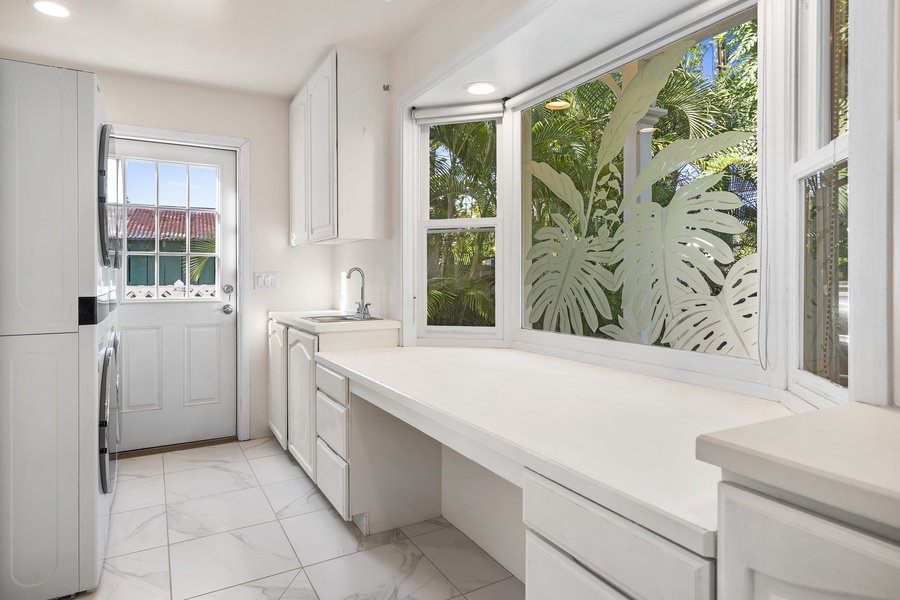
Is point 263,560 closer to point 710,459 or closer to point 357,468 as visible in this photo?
point 357,468

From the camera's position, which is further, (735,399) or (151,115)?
(151,115)

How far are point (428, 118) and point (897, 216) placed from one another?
2.16 m

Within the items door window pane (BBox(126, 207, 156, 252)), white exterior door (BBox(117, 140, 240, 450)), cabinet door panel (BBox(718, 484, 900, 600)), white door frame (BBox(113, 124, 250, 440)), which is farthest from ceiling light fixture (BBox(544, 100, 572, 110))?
door window pane (BBox(126, 207, 156, 252))

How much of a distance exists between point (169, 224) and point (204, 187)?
34cm

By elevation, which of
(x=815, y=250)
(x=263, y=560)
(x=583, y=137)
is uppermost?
(x=583, y=137)

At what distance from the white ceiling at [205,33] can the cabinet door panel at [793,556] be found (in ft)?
7.78

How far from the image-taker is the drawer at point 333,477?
221 cm

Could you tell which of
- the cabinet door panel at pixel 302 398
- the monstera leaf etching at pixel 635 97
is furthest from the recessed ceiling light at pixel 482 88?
the cabinet door panel at pixel 302 398

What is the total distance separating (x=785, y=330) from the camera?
134cm

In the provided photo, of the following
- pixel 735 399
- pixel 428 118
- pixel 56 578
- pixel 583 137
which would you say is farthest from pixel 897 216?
pixel 56 578

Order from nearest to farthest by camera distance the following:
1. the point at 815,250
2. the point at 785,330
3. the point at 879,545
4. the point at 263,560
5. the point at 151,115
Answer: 1. the point at 879,545
2. the point at 815,250
3. the point at 785,330
4. the point at 263,560
5. the point at 151,115

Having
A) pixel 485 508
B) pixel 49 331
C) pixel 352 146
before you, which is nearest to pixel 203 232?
pixel 352 146

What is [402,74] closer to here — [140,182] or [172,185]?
[172,185]

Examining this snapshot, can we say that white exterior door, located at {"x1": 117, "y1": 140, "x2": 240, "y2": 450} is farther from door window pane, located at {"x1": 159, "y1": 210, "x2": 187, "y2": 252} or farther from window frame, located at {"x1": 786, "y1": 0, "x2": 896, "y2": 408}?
window frame, located at {"x1": 786, "y1": 0, "x2": 896, "y2": 408}
